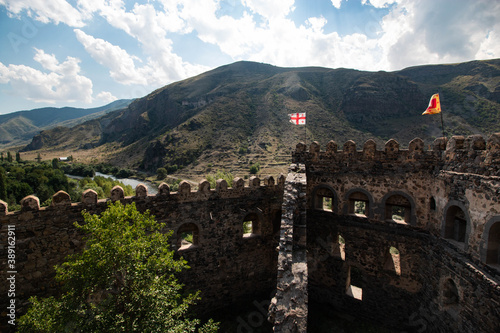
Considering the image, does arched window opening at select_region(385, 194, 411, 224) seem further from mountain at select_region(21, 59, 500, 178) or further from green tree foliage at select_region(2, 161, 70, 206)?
green tree foliage at select_region(2, 161, 70, 206)

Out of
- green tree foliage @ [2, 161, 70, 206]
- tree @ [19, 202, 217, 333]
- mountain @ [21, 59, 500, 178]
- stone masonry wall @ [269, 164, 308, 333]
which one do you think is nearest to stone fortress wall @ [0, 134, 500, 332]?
stone masonry wall @ [269, 164, 308, 333]

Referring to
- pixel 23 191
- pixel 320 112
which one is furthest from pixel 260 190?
pixel 320 112

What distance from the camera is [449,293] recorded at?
33.1 feet

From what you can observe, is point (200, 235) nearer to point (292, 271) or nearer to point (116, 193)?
point (116, 193)

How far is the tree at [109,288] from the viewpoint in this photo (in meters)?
6.50

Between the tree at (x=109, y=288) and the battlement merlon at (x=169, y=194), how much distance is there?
3192 mm

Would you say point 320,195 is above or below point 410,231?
above

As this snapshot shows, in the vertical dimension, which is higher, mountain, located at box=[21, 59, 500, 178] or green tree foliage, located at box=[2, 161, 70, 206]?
mountain, located at box=[21, 59, 500, 178]

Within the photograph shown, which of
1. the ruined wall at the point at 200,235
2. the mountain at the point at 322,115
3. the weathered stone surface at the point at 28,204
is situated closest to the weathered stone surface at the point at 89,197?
the ruined wall at the point at 200,235

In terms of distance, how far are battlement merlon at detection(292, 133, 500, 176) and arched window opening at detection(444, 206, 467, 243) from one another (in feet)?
6.13

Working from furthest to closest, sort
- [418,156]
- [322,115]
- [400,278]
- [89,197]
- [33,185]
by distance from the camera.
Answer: [322,115], [33,185], [400,278], [418,156], [89,197]

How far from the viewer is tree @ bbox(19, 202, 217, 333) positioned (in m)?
6.50

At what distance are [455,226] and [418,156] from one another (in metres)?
3.42

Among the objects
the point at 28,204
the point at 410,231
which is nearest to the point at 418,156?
the point at 410,231
